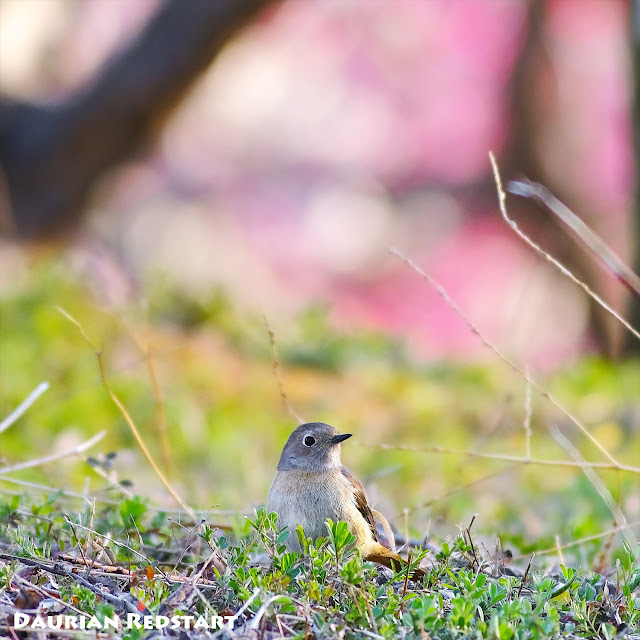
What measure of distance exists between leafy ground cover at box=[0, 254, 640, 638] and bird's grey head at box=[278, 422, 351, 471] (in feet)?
0.54

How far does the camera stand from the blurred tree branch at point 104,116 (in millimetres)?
9531

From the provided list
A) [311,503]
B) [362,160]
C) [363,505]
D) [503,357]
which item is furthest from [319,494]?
[362,160]

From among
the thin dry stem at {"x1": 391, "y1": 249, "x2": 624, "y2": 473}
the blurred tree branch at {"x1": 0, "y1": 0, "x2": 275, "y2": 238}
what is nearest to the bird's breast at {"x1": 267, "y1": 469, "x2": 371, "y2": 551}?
the thin dry stem at {"x1": 391, "y1": 249, "x2": 624, "y2": 473}

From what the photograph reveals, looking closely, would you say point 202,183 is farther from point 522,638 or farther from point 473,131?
point 522,638

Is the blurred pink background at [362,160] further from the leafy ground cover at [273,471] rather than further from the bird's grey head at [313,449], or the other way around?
the bird's grey head at [313,449]

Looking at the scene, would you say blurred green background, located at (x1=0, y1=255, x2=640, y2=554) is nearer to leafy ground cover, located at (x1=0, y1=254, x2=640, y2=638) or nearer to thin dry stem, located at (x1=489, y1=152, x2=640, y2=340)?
leafy ground cover, located at (x1=0, y1=254, x2=640, y2=638)

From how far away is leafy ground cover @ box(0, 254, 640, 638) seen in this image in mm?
2674

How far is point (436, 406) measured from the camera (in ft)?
25.2

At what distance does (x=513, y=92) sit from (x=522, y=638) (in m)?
11.2

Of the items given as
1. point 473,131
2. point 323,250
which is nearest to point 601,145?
point 473,131

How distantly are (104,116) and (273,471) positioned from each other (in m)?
5.62

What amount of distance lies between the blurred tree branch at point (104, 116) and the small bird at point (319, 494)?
673cm

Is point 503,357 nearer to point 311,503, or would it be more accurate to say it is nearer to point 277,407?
point 311,503

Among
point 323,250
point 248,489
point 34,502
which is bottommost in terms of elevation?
point 323,250
